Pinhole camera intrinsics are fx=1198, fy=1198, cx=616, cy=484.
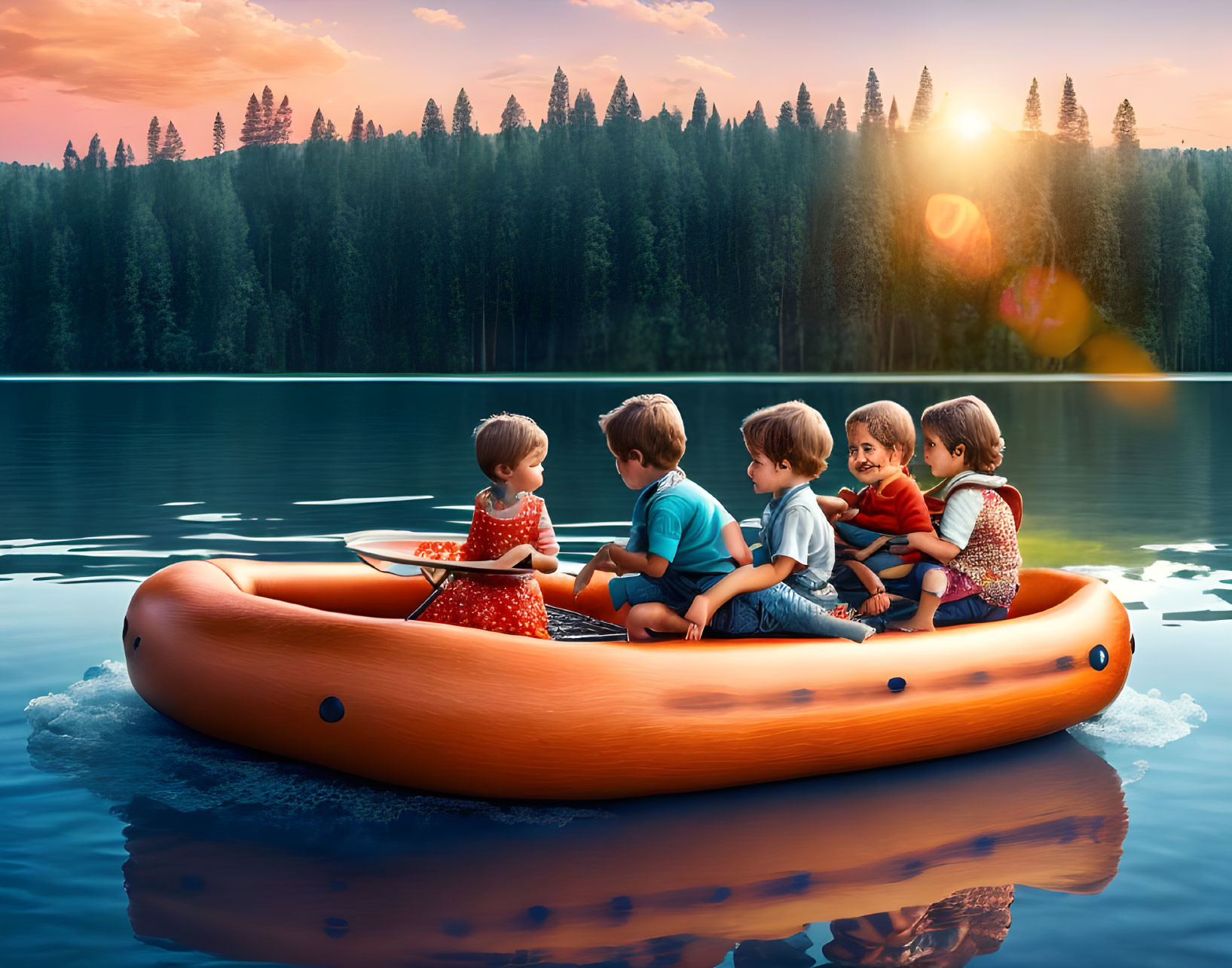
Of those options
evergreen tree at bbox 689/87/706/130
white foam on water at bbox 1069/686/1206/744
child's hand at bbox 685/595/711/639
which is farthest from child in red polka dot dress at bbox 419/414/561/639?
evergreen tree at bbox 689/87/706/130

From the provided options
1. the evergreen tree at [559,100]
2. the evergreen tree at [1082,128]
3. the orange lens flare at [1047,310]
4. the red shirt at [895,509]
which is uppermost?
the evergreen tree at [559,100]

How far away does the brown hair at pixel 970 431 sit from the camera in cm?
472

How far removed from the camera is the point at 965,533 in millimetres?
4750

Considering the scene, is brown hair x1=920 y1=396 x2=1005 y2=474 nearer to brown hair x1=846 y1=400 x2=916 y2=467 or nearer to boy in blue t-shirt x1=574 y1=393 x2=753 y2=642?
brown hair x1=846 y1=400 x2=916 y2=467

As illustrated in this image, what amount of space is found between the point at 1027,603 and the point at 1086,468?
1081cm

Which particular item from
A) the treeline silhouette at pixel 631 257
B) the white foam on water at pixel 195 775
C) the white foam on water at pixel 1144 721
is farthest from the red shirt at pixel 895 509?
the treeline silhouette at pixel 631 257

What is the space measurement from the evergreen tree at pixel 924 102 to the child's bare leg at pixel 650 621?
9639 centimetres

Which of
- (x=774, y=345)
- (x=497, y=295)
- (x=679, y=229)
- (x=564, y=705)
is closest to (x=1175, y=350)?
(x=774, y=345)

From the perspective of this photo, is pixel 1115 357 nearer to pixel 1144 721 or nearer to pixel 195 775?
pixel 1144 721

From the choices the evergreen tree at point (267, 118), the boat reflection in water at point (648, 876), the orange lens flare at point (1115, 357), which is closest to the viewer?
the boat reflection in water at point (648, 876)

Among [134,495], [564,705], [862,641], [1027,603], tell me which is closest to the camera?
[564,705]

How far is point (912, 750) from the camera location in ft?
14.7

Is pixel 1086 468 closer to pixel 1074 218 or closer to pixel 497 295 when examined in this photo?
pixel 497 295

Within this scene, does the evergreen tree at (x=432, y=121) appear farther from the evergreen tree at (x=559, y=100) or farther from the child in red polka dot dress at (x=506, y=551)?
the child in red polka dot dress at (x=506, y=551)
